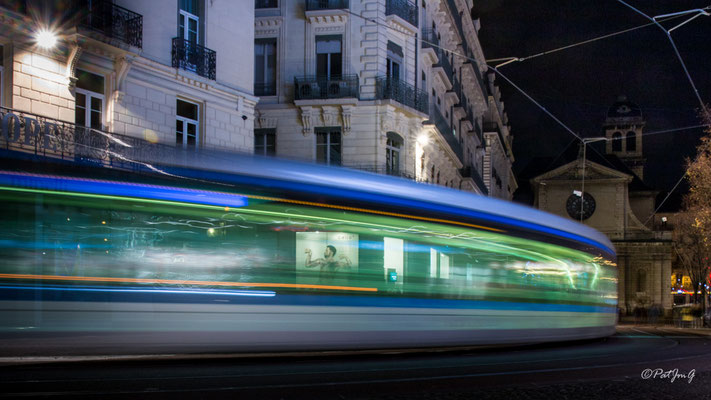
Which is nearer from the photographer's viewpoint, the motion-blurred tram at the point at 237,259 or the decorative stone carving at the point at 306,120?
the motion-blurred tram at the point at 237,259

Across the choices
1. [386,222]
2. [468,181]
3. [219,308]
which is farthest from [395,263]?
[468,181]

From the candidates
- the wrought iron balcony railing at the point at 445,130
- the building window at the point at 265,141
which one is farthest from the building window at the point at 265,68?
the wrought iron balcony railing at the point at 445,130

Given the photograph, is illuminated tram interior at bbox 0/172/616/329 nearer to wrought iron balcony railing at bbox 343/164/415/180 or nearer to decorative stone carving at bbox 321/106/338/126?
wrought iron balcony railing at bbox 343/164/415/180

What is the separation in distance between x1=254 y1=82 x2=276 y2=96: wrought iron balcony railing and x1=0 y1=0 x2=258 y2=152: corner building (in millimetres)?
4794

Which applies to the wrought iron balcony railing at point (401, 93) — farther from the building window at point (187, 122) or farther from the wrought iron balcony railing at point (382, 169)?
the building window at point (187, 122)

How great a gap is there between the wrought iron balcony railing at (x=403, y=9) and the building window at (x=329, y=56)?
2158 mm

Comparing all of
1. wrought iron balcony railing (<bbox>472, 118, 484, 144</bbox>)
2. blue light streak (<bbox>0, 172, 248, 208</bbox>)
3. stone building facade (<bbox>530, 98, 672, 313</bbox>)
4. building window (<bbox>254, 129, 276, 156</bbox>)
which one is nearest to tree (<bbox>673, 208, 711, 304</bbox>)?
stone building facade (<bbox>530, 98, 672, 313</bbox>)

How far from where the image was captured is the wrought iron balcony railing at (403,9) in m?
28.6

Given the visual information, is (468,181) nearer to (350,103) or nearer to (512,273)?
(350,103)

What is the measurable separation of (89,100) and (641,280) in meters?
58.7

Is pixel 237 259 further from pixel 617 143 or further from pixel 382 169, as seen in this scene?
pixel 617 143

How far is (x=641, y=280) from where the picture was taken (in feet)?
223

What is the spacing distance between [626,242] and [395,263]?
61.1m

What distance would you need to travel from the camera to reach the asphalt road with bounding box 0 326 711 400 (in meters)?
7.29
